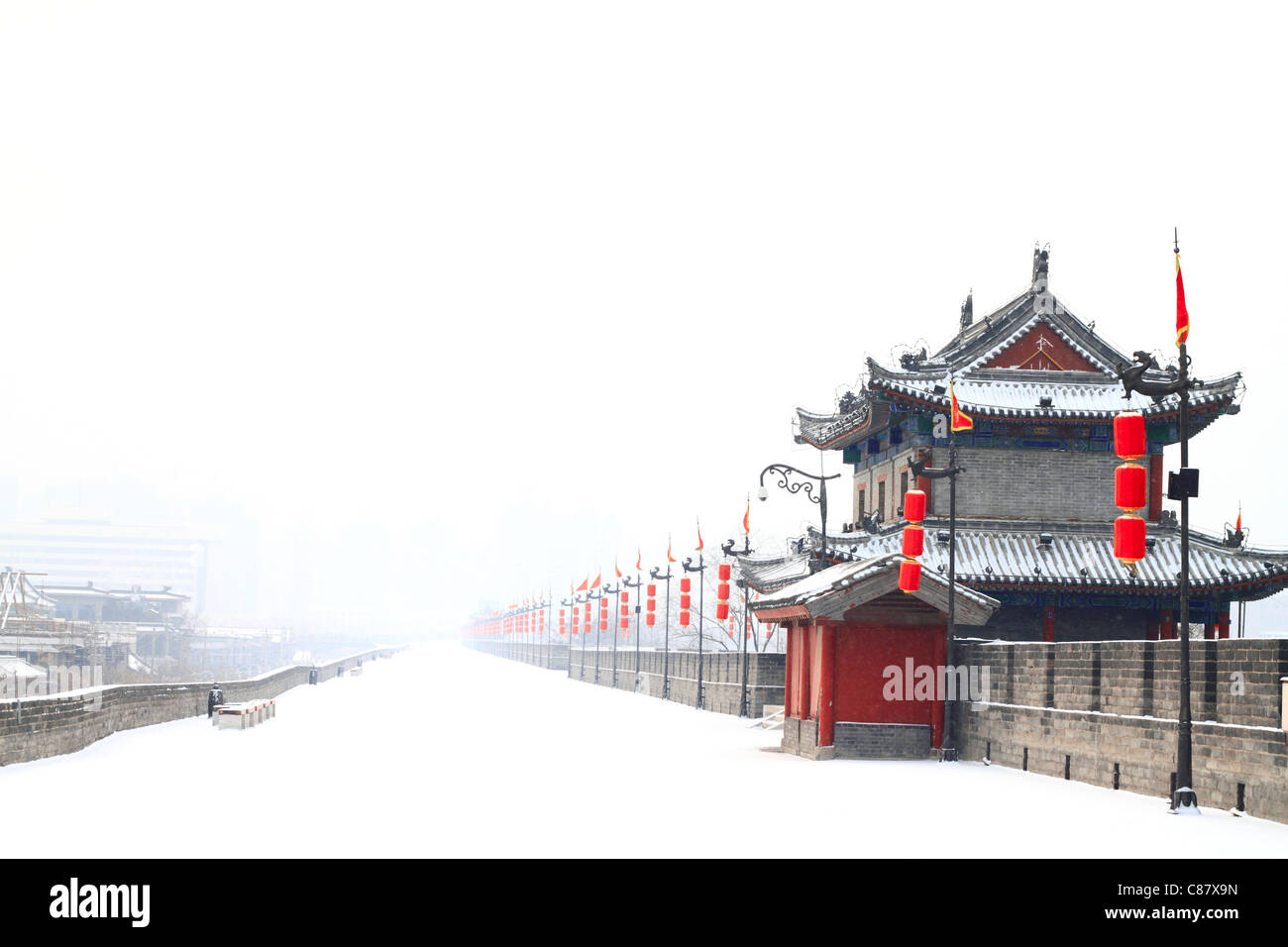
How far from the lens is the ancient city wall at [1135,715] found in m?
16.0

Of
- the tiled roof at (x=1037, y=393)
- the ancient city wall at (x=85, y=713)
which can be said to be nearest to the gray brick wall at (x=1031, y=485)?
the tiled roof at (x=1037, y=393)

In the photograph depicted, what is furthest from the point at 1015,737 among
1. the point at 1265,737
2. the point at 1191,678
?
the point at 1265,737

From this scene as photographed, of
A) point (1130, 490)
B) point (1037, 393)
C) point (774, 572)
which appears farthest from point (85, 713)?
point (1037, 393)

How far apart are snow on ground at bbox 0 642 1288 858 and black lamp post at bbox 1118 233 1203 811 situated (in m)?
0.44

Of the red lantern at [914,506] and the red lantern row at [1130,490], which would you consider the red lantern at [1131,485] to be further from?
the red lantern at [914,506]

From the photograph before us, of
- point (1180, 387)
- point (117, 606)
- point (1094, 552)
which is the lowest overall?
point (117, 606)

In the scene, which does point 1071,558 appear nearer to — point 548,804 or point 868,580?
point 868,580

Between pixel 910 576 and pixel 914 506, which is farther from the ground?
pixel 914 506

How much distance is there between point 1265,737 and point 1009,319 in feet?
80.6

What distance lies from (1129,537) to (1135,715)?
2.49 m

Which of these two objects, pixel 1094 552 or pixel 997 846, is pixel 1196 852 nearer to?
pixel 997 846

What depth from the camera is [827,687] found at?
25.0 meters

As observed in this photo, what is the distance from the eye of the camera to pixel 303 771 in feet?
69.1

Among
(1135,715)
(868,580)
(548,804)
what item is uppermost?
(868,580)
